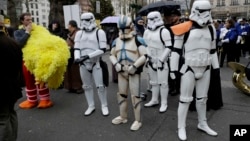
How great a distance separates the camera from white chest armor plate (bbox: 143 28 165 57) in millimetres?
4770

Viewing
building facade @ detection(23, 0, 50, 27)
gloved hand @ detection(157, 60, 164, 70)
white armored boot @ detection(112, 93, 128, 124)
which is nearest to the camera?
white armored boot @ detection(112, 93, 128, 124)

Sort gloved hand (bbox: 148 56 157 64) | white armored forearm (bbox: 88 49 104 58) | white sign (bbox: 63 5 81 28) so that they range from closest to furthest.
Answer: white armored forearm (bbox: 88 49 104 58) < gloved hand (bbox: 148 56 157 64) < white sign (bbox: 63 5 81 28)

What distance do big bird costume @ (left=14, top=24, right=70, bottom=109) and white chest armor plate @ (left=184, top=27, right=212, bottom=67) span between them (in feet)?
8.12

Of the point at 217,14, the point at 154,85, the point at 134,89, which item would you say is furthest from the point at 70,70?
Result: the point at 217,14

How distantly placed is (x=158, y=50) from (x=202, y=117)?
4.80ft

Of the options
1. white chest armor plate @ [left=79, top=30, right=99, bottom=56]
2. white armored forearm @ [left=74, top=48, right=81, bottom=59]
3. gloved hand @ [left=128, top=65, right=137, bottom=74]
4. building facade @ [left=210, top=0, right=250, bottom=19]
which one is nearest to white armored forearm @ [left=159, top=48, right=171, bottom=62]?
gloved hand @ [left=128, top=65, right=137, bottom=74]

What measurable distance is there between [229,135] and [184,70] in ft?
4.04

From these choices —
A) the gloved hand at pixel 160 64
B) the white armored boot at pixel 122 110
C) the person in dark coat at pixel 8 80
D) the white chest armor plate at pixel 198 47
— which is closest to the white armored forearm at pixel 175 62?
the white chest armor plate at pixel 198 47

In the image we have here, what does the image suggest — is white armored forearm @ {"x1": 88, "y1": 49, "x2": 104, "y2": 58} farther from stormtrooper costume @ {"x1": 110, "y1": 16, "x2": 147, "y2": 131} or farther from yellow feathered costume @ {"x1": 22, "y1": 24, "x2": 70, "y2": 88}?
yellow feathered costume @ {"x1": 22, "y1": 24, "x2": 70, "y2": 88}

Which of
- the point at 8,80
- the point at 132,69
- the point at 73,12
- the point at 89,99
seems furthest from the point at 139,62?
the point at 73,12

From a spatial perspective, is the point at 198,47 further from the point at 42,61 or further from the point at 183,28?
the point at 42,61

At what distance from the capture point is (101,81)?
4859 millimetres

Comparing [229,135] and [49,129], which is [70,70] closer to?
[49,129]

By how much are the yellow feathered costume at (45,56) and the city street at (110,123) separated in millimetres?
692
